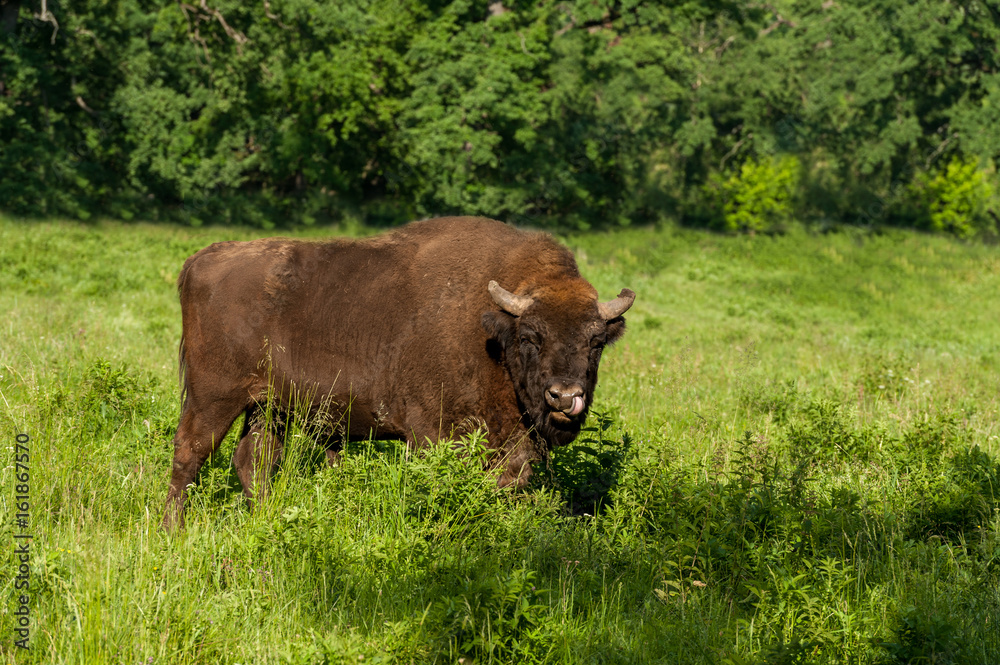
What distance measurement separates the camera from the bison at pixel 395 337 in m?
6.25

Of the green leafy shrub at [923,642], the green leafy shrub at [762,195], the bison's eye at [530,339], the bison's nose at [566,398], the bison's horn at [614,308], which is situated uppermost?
the bison's horn at [614,308]

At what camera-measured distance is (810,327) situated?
20188 mm

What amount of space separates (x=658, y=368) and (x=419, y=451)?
570 cm

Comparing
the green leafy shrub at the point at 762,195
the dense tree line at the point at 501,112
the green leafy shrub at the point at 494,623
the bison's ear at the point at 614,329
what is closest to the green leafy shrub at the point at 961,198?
the dense tree line at the point at 501,112

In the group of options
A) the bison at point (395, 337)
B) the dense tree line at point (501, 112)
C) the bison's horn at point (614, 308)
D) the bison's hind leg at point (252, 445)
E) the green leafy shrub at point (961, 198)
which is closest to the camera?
the bison at point (395, 337)

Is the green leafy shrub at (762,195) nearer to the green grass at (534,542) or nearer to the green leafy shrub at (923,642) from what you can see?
the green grass at (534,542)

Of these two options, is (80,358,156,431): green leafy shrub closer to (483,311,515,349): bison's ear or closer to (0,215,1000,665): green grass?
(0,215,1000,665): green grass

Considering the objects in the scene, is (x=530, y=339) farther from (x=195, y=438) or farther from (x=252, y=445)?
(x=195, y=438)

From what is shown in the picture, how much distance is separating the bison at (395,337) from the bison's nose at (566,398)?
0.28 meters

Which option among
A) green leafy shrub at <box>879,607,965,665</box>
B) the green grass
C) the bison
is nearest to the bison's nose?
the bison

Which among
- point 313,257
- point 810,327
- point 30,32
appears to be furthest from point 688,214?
point 313,257

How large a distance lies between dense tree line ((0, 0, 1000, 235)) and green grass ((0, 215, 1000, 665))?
831 inches

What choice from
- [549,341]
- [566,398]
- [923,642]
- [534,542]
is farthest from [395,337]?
[923,642]

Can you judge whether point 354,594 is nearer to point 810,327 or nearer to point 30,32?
point 810,327
